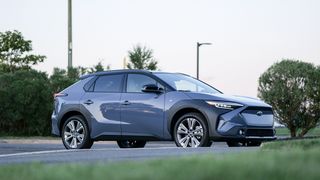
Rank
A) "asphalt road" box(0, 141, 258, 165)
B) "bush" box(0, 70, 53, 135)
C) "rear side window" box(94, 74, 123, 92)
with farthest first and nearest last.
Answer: "bush" box(0, 70, 53, 135) → "rear side window" box(94, 74, 123, 92) → "asphalt road" box(0, 141, 258, 165)

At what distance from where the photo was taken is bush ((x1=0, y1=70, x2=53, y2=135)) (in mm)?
28062

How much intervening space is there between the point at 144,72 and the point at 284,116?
21.5 meters

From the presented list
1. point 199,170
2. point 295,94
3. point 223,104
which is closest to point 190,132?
point 223,104

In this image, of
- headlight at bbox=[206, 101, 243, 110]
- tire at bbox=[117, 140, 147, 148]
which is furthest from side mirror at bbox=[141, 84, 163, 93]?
tire at bbox=[117, 140, 147, 148]

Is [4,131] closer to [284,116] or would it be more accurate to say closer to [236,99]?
[284,116]

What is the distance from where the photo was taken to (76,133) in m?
15.2

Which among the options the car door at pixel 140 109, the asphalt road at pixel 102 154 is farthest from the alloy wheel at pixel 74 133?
the asphalt road at pixel 102 154

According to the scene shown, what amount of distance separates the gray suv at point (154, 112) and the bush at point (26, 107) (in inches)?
492

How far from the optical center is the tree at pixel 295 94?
3488 centimetres

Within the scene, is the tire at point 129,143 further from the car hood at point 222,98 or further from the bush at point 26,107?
the bush at point 26,107

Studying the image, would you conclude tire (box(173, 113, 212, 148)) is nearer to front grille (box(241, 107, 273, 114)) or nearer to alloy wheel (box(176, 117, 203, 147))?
alloy wheel (box(176, 117, 203, 147))

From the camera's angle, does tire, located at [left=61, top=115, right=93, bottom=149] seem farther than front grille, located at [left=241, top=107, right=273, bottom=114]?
Yes

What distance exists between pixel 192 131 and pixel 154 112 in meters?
0.92

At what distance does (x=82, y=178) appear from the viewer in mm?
5078
